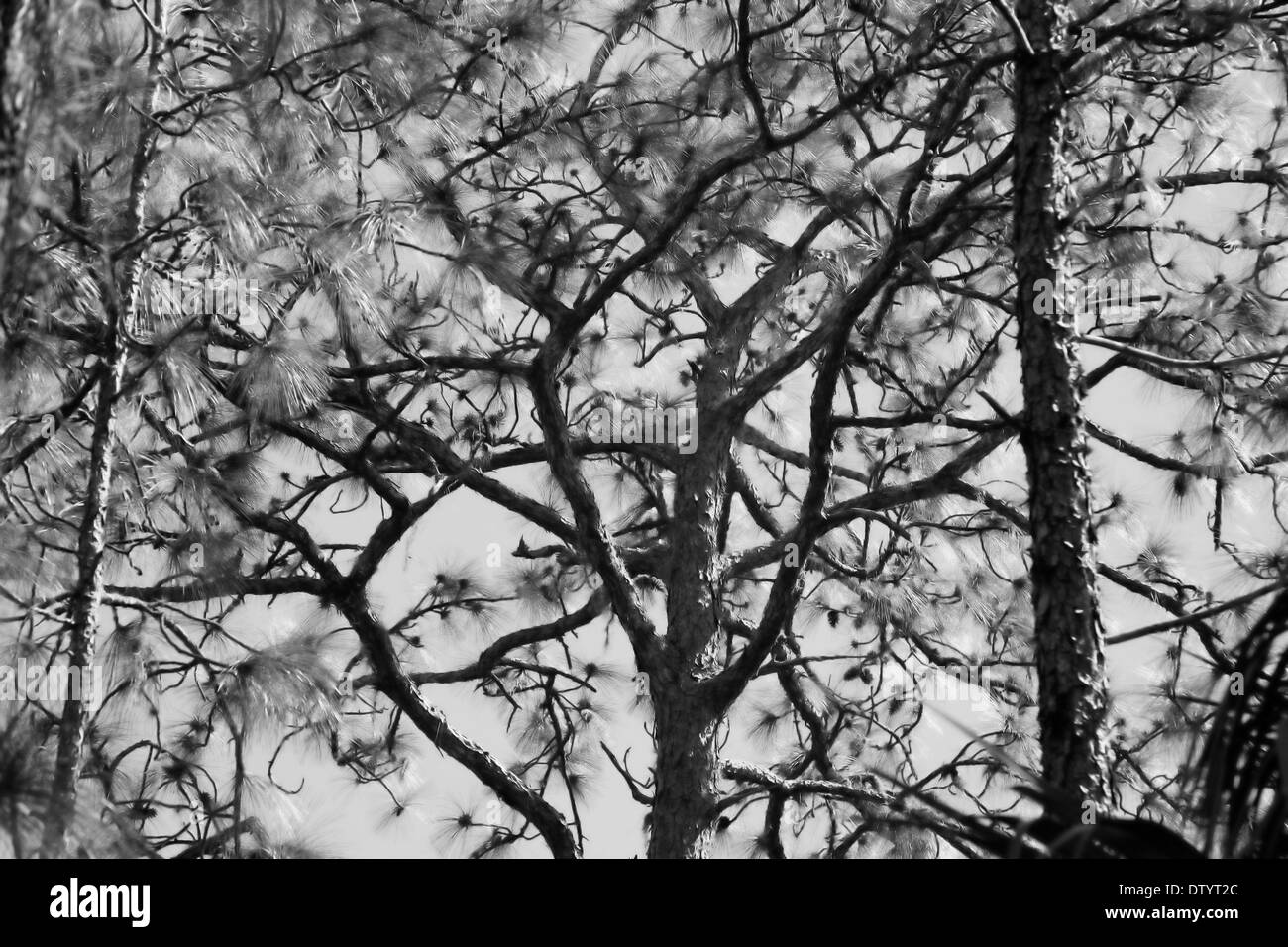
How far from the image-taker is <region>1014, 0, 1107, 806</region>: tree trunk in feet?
7.11

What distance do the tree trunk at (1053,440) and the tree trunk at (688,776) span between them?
6.37 feet

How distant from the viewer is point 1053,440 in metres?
2.34

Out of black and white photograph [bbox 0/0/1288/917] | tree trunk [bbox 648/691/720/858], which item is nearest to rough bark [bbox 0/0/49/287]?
black and white photograph [bbox 0/0/1288/917]

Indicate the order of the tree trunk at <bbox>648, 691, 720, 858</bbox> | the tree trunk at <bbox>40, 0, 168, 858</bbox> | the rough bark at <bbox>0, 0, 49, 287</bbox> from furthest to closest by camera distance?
the tree trunk at <bbox>648, 691, 720, 858</bbox> < the tree trunk at <bbox>40, 0, 168, 858</bbox> < the rough bark at <bbox>0, 0, 49, 287</bbox>

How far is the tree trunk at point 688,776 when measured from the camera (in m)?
4.09

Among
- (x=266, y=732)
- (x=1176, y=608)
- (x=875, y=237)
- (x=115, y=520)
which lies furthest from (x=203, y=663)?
(x=1176, y=608)

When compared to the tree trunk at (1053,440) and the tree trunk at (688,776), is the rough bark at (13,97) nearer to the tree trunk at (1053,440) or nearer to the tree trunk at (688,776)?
the tree trunk at (1053,440)

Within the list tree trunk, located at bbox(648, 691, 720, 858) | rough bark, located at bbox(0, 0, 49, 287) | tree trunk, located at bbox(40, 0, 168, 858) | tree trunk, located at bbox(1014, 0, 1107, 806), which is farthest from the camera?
tree trunk, located at bbox(648, 691, 720, 858)

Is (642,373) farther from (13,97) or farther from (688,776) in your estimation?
(13,97)

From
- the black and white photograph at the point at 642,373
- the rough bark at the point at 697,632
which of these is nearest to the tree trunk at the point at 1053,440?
the black and white photograph at the point at 642,373

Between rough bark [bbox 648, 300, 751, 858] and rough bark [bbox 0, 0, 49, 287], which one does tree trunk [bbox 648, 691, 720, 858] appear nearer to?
rough bark [bbox 648, 300, 751, 858]

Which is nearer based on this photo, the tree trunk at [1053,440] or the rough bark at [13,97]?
the rough bark at [13,97]

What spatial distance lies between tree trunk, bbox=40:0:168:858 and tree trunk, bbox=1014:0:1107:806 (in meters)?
1.49
